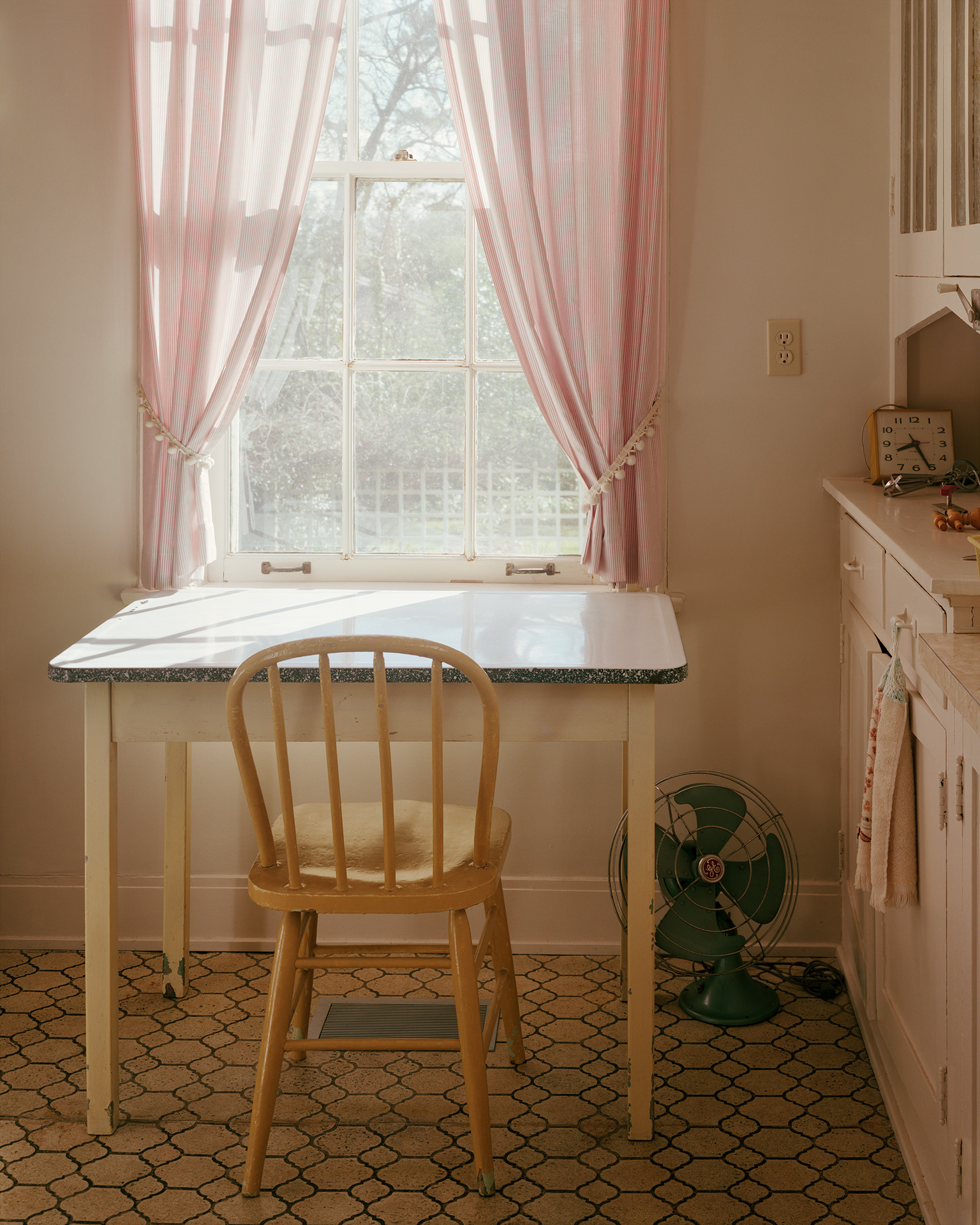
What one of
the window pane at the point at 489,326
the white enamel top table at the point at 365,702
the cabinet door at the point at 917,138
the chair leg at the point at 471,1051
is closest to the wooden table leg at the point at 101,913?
the white enamel top table at the point at 365,702

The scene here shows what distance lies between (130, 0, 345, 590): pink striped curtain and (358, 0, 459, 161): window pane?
156mm

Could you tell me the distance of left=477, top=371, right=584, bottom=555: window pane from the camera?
9.35 ft

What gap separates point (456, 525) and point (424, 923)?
3.07 ft

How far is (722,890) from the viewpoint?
2490 mm

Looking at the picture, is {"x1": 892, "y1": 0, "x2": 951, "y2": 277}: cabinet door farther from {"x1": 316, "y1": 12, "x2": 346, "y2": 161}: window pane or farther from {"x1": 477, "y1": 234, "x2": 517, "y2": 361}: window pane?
{"x1": 316, "y1": 12, "x2": 346, "y2": 161}: window pane

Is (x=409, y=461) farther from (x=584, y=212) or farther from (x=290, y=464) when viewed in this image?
(x=584, y=212)

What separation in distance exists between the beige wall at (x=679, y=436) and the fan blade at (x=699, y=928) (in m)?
0.35

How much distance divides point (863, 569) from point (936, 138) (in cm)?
80

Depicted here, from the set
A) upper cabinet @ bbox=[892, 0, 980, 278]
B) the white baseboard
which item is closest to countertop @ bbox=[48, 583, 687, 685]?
the white baseboard

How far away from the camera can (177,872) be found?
2596mm

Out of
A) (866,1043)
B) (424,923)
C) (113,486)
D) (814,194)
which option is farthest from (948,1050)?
(113,486)

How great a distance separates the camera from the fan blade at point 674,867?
2461mm

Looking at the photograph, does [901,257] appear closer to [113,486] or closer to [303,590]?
[303,590]

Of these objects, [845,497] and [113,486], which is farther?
[113,486]
